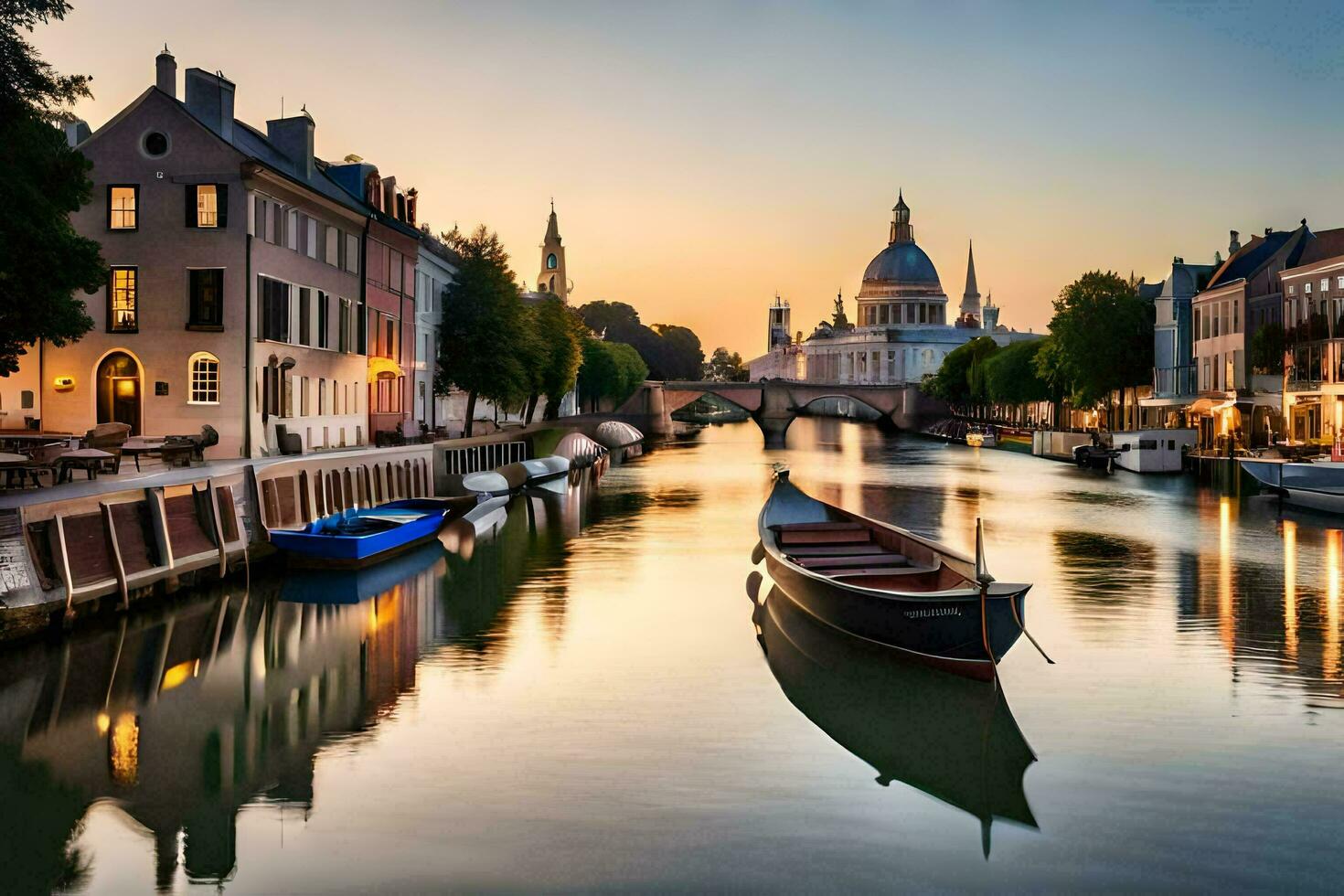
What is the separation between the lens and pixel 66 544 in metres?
22.9

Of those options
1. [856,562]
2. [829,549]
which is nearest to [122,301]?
[829,549]

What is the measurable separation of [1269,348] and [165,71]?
53.2 m

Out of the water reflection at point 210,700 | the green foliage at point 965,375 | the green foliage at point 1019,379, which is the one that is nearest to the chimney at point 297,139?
the water reflection at point 210,700

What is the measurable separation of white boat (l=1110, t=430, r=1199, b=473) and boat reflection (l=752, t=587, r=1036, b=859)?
5089cm

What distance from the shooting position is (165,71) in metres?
40.2

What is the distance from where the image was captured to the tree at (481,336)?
216 ft

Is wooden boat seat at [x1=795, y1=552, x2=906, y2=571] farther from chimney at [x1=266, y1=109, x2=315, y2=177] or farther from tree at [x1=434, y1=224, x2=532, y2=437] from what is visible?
tree at [x1=434, y1=224, x2=532, y2=437]

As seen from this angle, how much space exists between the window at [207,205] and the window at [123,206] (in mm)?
1586

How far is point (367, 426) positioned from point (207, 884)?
40.0m

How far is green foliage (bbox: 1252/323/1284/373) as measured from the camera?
218 feet

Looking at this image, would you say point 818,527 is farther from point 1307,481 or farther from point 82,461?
point 1307,481

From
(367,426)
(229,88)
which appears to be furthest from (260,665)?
(367,426)

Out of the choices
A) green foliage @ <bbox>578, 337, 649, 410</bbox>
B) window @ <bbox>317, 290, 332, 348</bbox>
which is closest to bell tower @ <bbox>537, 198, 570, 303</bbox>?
green foliage @ <bbox>578, 337, 649, 410</bbox>

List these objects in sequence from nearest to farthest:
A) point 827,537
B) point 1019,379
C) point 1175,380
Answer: point 827,537, point 1175,380, point 1019,379
